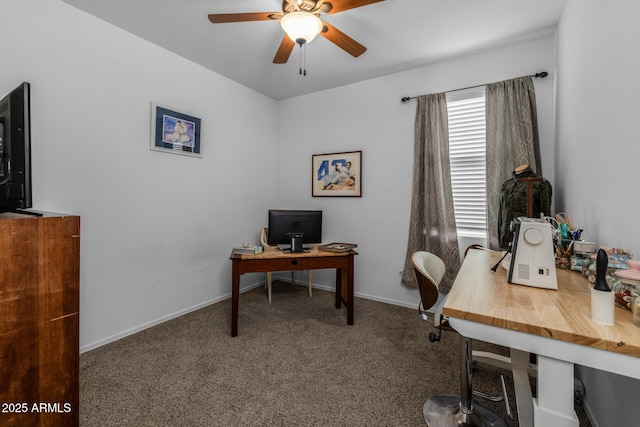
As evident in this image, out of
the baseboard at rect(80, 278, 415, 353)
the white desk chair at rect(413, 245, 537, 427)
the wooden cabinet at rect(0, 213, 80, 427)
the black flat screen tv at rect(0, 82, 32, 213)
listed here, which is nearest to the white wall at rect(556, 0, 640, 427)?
the white desk chair at rect(413, 245, 537, 427)

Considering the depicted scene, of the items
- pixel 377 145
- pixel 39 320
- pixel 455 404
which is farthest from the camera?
pixel 377 145

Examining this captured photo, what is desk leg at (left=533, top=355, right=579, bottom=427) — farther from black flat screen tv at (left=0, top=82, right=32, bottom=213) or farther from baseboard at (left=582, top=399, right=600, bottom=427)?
black flat screen tv at (left=0, top=82, right=32, bottom=213)

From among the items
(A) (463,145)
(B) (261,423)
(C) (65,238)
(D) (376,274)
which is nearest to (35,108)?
(C) (65,238)

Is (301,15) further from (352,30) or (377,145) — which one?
(377,145)

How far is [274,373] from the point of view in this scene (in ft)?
6.39

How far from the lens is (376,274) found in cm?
337

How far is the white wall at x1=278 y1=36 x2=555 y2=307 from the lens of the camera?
283 centimetres

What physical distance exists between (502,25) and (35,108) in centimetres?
363

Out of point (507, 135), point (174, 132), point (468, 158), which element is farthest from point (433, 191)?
point (174, 132)

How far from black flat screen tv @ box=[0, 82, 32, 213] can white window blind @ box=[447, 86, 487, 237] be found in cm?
315

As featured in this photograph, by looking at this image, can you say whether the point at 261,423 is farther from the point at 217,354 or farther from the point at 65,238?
the point at 65,238

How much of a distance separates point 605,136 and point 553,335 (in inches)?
46.0

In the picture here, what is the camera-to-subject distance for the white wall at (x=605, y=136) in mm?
1114

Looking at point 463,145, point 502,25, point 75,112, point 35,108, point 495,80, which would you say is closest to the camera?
point 35,108
